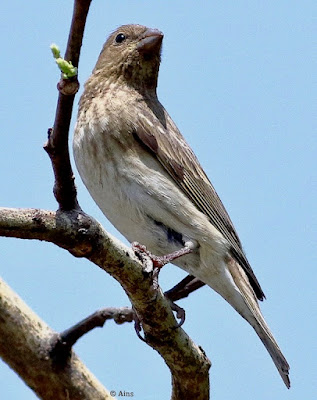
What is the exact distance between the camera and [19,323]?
4195mm

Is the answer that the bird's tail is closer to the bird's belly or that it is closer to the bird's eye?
the bird's belly

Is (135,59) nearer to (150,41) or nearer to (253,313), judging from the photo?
(150,41)

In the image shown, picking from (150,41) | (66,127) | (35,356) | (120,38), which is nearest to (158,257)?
(35,356)

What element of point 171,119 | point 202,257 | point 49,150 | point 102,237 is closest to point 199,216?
point 202,257

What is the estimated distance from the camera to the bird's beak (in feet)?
21.6

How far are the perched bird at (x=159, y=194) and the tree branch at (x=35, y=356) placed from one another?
151 cm

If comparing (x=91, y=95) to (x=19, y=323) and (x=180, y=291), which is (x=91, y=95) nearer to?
(x=180, y=291)

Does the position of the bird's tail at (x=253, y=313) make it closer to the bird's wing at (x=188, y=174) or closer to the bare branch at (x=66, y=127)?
the bird's wing at (x=188, y=174)

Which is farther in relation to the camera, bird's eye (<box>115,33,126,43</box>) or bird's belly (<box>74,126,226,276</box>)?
bird's eye (<box>115,33,126,43</box>)

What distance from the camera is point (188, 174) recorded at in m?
6.22

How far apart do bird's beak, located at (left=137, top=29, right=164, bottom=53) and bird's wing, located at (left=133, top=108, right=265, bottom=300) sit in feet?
1.93

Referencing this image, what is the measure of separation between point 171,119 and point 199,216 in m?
1.34

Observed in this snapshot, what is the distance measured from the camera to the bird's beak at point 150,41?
21.6ft

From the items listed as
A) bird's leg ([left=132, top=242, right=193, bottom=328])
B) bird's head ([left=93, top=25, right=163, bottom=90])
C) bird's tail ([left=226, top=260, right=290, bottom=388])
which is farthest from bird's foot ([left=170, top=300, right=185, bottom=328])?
bird's head ([left=93, top=25, right=163, bottom=90])
